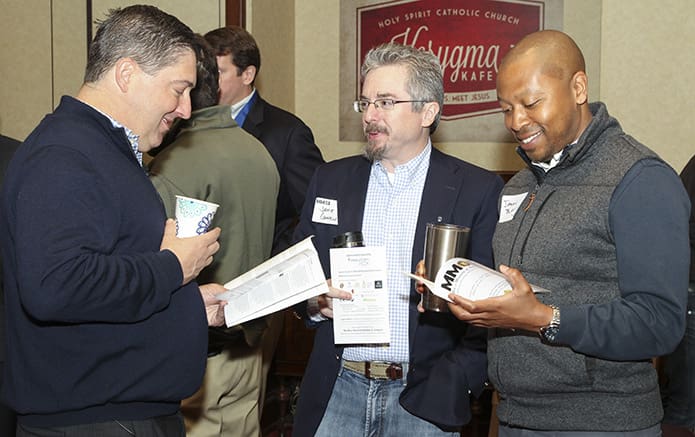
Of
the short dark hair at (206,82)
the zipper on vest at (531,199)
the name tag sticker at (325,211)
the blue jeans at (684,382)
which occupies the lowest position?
the blue jeans at (684,382)

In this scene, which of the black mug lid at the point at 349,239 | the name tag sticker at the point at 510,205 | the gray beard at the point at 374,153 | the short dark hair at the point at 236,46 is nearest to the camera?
the name tag sticker at the point at 510,205

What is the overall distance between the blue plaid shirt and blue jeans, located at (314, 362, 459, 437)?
0.25ft

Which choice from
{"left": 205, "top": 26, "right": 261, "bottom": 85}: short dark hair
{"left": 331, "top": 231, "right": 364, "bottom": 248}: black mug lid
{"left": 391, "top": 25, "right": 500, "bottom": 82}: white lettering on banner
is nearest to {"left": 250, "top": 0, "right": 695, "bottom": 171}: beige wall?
{"left": 391, "top": 25, "right": 500, "bottom": 82}: white lettering on banner

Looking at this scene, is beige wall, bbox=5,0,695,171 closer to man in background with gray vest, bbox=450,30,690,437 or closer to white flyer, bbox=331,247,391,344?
white flyer, bbox=331,247,391,344

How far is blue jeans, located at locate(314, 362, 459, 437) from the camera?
2.37 metres

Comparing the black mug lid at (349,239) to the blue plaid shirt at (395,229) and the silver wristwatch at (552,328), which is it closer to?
the blue plaid shirt at (395,229)

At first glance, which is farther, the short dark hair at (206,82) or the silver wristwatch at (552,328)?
the short dark hair at (206,82)

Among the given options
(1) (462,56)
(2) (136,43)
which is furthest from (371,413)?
(1) (462,56)

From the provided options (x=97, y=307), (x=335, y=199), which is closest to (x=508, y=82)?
(x=335, y=199)

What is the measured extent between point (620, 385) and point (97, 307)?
1.22 metres

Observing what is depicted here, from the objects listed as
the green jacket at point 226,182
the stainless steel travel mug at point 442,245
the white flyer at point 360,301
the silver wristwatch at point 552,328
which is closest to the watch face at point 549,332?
the silver wristwatch at point 552,328

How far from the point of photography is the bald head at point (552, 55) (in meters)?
2.01

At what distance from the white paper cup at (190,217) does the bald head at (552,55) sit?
89 centimetres

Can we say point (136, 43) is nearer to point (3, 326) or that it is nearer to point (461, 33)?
point (3, 326)
